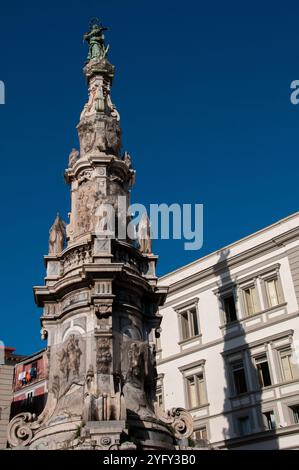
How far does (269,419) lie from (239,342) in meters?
4.10

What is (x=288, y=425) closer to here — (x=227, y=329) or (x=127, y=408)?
(x=227, y=329)

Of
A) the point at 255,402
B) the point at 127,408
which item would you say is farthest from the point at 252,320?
the point at 127,408

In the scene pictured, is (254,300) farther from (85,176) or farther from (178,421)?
(178,421)

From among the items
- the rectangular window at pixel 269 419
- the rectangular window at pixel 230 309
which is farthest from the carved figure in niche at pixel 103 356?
the rectangular window at pixel 230 309

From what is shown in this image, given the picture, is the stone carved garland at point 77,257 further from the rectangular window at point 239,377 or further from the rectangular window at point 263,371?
the rectangular window at point 239,377

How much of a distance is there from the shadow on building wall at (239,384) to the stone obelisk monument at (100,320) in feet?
34.2

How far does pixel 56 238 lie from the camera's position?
18.9 m

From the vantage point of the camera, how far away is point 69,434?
47.3ft

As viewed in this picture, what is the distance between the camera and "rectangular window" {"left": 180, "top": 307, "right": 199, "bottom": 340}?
30609mm

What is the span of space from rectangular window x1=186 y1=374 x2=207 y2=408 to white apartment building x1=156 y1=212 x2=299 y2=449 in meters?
0.05

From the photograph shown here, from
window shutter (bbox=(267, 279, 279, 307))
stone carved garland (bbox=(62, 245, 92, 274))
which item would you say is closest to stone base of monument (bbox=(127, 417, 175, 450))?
stone carved garland (bbox=(62, 245, 92, 274))

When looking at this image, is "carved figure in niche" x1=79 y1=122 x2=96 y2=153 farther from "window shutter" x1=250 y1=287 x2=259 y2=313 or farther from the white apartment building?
"window shutter" x1=250 y1=287 x2=259 y2=313

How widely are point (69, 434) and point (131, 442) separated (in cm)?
172
